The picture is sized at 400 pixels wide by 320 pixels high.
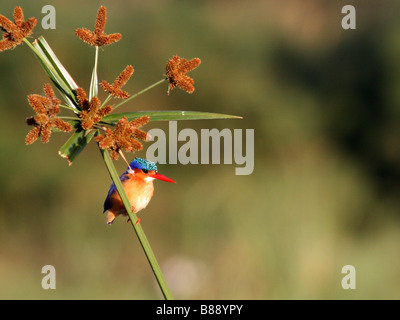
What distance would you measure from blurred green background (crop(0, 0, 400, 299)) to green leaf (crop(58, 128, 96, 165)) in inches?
85.4

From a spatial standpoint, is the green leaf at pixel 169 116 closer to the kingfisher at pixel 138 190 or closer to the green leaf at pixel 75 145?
the green leaf at pixel 75 145

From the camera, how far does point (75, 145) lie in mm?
742

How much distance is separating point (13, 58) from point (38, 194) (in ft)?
3.03

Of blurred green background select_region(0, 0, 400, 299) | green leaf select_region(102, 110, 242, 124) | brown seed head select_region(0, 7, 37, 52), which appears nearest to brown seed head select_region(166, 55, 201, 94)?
green leaf select_region(102, 110, 242, 124)

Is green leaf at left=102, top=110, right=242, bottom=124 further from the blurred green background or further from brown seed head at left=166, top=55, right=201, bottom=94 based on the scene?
the blurred green background

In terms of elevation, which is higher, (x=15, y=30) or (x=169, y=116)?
(x=15, y=30)

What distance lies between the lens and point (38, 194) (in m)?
3.70

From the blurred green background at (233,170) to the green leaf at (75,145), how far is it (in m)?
2.17

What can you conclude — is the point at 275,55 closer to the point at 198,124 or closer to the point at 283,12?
the point at 283,12

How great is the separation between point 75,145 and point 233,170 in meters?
3.14

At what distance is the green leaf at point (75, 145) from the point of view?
71cm

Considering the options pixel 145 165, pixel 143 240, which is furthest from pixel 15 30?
pixel 145 165

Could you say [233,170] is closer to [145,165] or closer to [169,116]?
[145,165]

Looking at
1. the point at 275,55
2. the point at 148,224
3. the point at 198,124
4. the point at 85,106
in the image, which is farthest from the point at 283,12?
the point at 85,106
